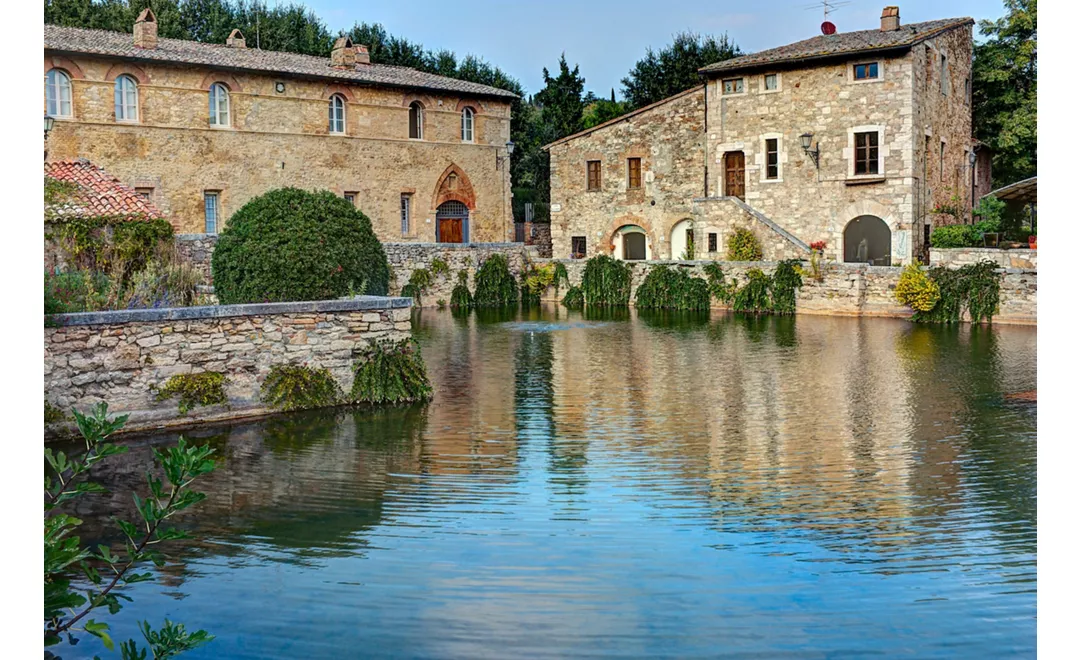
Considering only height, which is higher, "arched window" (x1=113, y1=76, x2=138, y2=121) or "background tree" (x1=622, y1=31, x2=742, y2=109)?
"background tree" (x1=622, y1=31, x2=742, y2=109)

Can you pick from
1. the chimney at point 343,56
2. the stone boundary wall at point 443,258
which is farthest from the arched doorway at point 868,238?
the chimney at point 343,56

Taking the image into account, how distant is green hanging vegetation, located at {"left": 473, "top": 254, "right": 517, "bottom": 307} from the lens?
Result: 27.8m

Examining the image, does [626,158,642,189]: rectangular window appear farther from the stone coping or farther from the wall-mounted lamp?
the stone coping

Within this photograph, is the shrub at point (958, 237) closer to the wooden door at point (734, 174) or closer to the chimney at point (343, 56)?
the wooden door at point (734, 174)

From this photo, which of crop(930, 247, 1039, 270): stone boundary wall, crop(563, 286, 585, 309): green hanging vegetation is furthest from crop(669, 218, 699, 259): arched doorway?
crop(930, 247, 1039, 270): stone boundary wall

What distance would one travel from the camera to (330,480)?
8727 mm

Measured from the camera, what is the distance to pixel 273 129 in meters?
30.5

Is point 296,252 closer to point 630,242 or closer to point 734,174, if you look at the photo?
point 734,174

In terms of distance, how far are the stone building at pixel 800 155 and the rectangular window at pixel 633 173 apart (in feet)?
0.14

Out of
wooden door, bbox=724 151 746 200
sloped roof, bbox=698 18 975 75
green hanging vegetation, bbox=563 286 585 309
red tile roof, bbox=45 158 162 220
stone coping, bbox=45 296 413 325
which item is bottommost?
stone coping, bbox=45 296 413 325

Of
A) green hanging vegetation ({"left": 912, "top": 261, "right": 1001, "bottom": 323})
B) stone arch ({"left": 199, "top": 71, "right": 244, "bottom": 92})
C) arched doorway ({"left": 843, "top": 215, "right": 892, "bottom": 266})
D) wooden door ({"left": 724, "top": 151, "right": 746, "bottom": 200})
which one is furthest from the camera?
arched doorway ({"left": 843, "top": 215, "right": 892, "bottom": 266})

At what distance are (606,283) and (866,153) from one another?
7787 millimetres

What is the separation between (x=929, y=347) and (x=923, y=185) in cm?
1231

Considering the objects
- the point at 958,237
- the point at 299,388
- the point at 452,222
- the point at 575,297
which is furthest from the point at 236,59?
the point at 299,388
